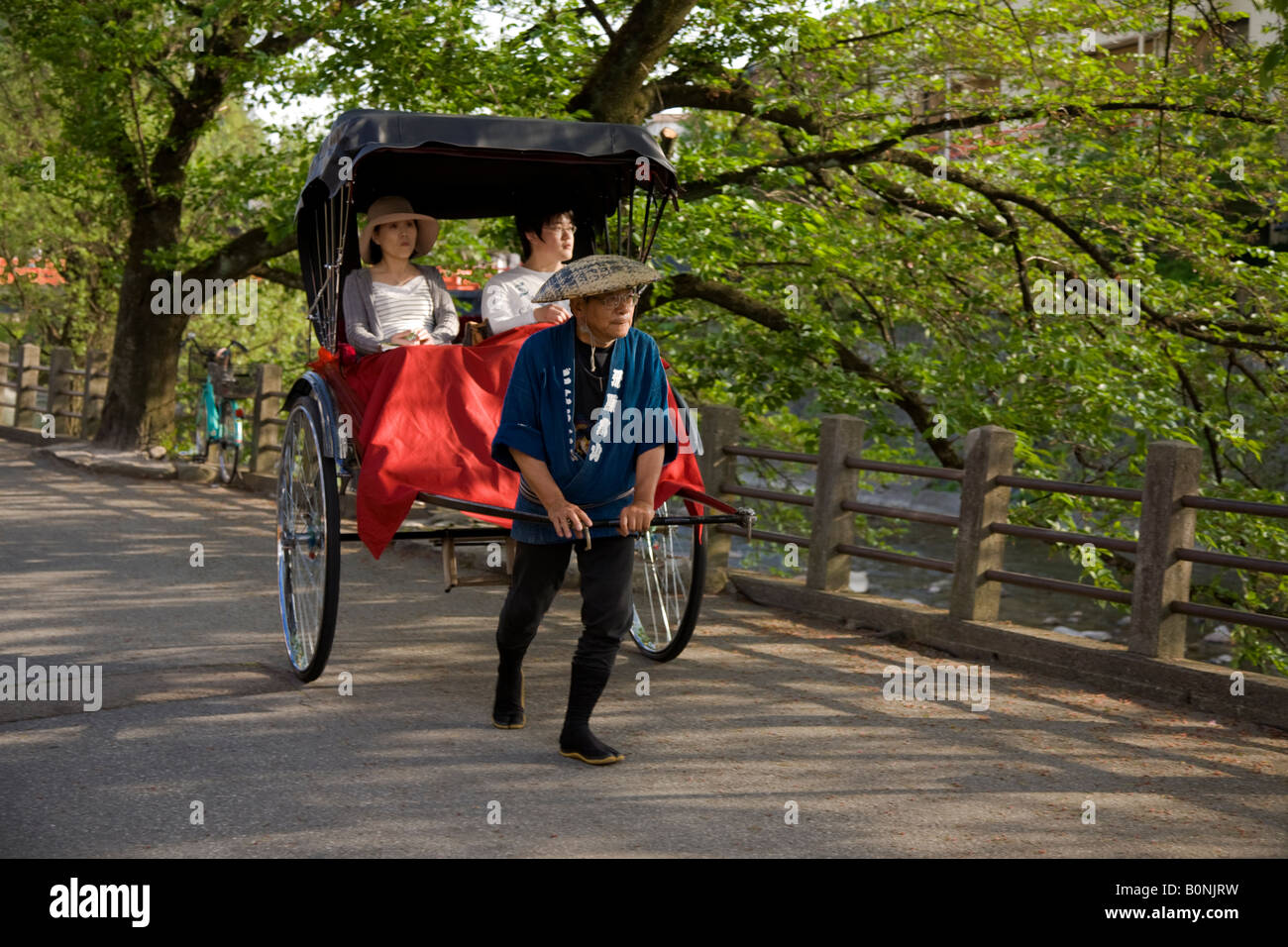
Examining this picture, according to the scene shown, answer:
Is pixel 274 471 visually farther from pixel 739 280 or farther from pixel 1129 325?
pixel 1129 325

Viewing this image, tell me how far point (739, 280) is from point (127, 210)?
9.99m

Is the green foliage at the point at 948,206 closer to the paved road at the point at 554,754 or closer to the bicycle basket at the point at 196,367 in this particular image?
the paved road at the point at 554,754

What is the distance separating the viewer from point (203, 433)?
55.8 feet

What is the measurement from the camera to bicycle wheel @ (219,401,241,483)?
52.8ft

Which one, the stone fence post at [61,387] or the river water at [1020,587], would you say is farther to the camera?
the river water at [1020,587]

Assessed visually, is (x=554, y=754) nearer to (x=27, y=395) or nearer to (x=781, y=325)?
(x=781, y=325)

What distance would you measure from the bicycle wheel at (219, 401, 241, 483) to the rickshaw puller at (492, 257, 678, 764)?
11.5 metres

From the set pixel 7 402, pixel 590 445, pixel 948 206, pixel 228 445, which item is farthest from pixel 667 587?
pixel 7 402

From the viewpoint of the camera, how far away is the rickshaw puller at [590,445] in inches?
209

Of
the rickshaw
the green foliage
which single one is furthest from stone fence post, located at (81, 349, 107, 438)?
the rickshaw

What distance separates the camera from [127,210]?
19047 mm

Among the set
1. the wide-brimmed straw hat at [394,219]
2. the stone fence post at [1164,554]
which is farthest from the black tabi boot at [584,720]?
the stone fence post at [1164,554]

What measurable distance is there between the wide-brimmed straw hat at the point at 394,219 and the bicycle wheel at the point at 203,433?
998 cm

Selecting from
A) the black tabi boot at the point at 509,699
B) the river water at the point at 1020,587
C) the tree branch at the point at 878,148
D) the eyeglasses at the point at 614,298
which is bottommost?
the river water at the point at 1020,587
